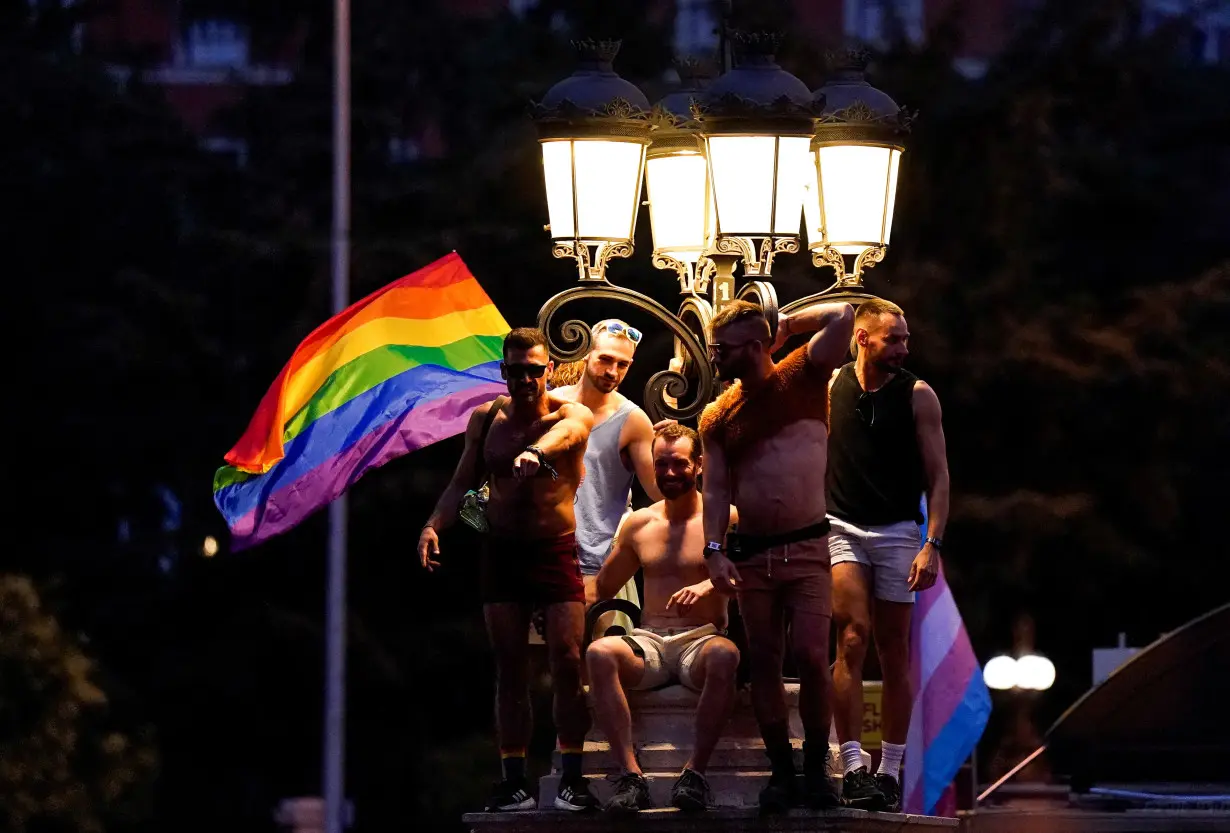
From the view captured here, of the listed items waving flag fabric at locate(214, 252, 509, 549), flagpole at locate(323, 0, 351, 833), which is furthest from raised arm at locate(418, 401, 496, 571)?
flagpole at locate(323, 0, 351, 833)

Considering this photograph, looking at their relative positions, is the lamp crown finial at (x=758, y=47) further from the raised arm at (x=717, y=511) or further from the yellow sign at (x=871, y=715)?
the yellow sign at (x=871, y=715)

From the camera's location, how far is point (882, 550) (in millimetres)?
14602

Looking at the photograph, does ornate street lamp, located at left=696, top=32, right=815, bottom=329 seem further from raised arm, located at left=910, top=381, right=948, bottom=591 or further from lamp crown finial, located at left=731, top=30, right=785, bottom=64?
raised arm, located at left=910, top=381, right=948, bottom=591

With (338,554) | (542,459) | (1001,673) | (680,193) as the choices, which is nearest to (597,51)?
(680,193)

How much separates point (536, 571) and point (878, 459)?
5.06ft

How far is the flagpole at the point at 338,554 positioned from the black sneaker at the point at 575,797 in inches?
715

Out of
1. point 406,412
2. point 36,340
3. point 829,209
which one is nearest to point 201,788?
point 36,340

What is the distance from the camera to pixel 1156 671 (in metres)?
19.5

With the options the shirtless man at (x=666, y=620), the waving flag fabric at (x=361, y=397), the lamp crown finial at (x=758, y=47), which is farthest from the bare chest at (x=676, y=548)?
the waving flag fabric at (x=361, y=397)

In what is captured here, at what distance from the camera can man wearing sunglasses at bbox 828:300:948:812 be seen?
14.5m

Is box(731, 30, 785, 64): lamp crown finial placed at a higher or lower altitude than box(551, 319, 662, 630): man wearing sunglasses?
higher

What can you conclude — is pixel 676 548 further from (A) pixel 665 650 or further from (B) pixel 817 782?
(B) pixel 817 782

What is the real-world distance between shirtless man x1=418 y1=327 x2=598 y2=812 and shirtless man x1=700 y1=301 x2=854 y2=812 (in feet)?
2.62

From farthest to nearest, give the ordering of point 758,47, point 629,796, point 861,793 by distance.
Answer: point 758,47 → point 861,793 → point 629,796
